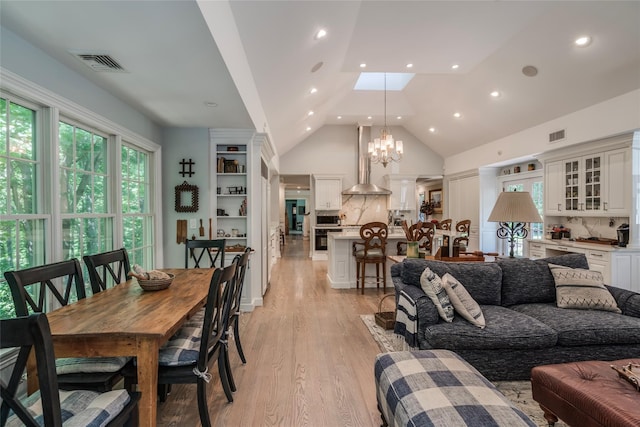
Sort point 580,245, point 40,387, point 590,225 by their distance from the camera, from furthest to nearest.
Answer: point 590,225 < point 580,245 < point 40,387

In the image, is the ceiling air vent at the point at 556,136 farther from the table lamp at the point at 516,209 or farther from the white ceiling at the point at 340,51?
the table lamp at the point at 516,209

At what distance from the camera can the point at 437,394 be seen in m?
1.54

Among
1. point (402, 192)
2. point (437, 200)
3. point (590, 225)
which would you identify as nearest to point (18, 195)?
point (590, 225)

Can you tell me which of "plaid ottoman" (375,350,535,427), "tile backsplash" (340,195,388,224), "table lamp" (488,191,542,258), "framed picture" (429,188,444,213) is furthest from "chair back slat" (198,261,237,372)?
"framed picture" (429,188,444,213)

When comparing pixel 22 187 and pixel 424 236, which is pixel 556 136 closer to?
pixel 424 236

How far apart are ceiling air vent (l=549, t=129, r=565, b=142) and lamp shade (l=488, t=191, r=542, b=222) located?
9.88 feet

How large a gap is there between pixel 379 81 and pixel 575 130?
406 centimetres

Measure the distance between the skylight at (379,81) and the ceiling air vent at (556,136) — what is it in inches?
123

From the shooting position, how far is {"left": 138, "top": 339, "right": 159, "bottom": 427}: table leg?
5.31 feet

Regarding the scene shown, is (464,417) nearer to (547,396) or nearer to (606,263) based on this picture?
(547,396)

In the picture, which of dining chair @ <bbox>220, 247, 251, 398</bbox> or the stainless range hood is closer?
dining chair @ <bbox>220, 247, 251, 398</bbox>

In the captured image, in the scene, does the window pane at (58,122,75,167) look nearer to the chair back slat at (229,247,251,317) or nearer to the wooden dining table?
the wooden dining table

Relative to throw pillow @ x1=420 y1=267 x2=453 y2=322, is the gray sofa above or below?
below

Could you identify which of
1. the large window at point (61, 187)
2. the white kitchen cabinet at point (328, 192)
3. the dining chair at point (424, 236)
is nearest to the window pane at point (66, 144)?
the large window at point (61, 187)
